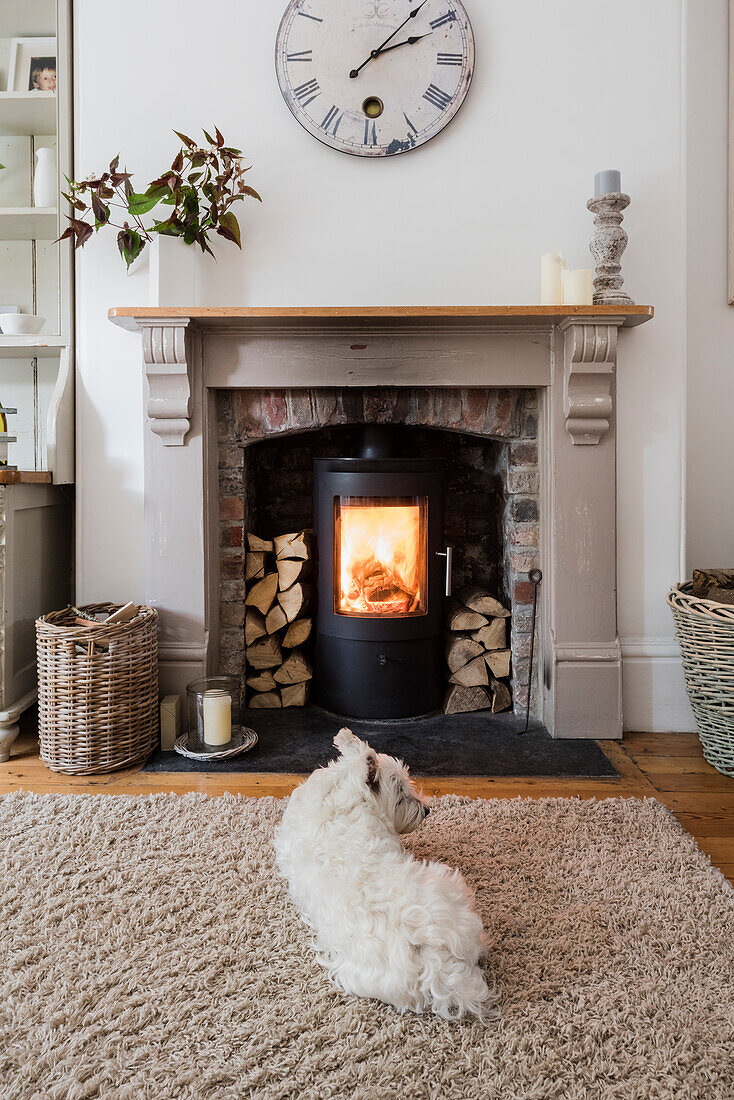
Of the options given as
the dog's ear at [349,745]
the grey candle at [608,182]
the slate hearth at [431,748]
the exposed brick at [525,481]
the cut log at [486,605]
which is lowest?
the slate hearth at [431,748]

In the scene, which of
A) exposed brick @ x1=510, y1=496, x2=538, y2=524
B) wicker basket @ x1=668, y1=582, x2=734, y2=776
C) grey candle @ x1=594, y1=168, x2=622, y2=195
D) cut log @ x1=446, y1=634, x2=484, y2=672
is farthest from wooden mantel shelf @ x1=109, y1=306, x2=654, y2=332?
cut log @ x1=446, y1=634, x2=484, y2=672

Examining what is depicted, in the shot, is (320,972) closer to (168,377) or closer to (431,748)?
(431,748)

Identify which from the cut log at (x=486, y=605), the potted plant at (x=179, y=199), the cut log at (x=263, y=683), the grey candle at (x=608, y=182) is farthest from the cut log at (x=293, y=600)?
the grey candle at (x=608, y=182)

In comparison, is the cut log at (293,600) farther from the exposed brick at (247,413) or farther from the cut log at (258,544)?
the exposed brick at (247,413)

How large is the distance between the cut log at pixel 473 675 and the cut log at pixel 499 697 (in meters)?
0.04

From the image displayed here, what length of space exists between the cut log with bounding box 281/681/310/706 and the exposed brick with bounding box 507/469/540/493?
0.98 meters

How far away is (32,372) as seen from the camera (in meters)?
2.80

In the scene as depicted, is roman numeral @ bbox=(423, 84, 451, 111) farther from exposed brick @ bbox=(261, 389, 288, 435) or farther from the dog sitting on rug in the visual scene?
the dog sitting on rug

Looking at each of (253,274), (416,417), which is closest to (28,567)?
(253,274)

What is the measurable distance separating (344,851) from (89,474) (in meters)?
1.67

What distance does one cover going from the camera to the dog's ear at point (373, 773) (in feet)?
4.65

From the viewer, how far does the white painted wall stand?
2391 mm

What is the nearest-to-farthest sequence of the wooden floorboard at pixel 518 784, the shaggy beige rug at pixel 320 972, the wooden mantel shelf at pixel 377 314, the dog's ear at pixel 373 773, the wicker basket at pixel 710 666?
the shaggy beige rug at pixel 320 972, the dog's ear at pixel 373 773, the wooden floorboard at pixel 518 784, the wicker basket at pixel 710 666, the wooden mantel shelf at pixel 377 314

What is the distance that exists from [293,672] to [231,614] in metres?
0.30
